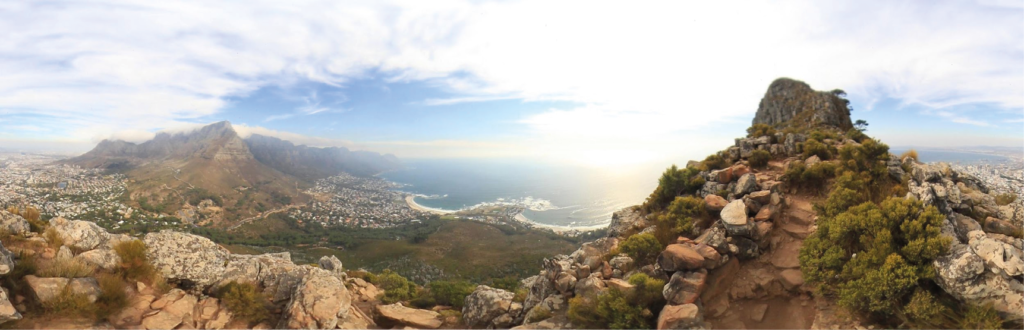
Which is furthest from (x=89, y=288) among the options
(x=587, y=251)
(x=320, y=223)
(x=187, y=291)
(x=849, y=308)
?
(x=320, y=223)

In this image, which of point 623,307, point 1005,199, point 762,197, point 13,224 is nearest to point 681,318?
point 623,307

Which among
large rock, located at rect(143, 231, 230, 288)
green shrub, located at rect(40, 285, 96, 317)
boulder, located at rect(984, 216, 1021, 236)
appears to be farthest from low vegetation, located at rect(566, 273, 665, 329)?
green shrub, located at rect(40, 285, 96, 317)

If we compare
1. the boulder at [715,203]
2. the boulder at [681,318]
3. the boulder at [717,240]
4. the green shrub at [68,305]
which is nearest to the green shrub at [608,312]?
the boulder at [681,318]

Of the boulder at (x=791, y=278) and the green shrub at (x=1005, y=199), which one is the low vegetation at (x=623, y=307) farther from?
the green shrub at (x=1005, y=199)

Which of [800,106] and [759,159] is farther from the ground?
[800,106]

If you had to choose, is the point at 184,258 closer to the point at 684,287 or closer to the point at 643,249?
the point at 643,249

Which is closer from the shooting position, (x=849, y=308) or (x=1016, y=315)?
(x=1016, y=315)

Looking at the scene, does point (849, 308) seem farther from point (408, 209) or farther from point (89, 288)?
point (408, 209)
